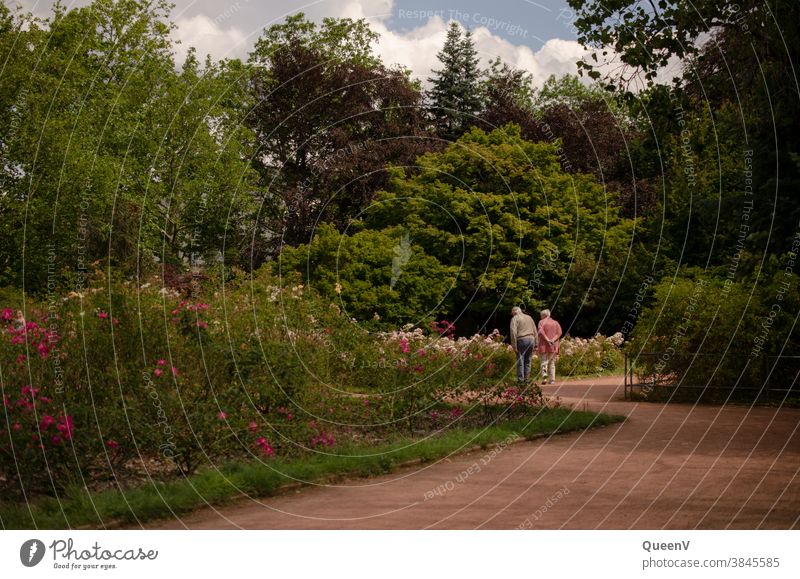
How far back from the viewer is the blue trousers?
697 inches

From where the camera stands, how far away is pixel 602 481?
869cm

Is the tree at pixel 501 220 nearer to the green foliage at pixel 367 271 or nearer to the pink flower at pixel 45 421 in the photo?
the green foliage at pixel 367 271

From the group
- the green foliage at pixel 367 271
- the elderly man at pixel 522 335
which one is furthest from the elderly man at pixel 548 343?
the green foliage at pixel 367 271

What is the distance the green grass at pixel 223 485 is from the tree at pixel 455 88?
20.2 m

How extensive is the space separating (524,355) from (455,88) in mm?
16513

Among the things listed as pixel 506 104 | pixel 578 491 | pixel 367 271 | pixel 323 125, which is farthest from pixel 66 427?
pixel 506 104

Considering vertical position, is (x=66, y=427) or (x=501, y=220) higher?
(x=501, y=220)

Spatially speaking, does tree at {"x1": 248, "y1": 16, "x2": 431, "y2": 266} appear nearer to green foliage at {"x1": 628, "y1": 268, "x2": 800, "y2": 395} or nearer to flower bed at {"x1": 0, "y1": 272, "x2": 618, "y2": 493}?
green foliage at {"x1": 628, "y1": 268, "x2": 800, "y2": 395}

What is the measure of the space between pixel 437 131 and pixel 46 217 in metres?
18.9

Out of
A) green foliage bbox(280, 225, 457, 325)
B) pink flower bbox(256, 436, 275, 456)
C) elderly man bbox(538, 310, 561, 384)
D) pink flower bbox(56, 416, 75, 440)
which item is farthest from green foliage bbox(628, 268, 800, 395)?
pink flower bbox(56, 416, 75, 440)

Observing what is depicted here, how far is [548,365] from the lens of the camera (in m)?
20.6

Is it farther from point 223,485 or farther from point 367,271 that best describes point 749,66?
point 367,271

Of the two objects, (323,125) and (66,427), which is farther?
(323,125)

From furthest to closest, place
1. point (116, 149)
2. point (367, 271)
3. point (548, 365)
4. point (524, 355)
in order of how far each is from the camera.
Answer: point (116, 149), point (367, 271), point (548, 365), point (524, 355)
